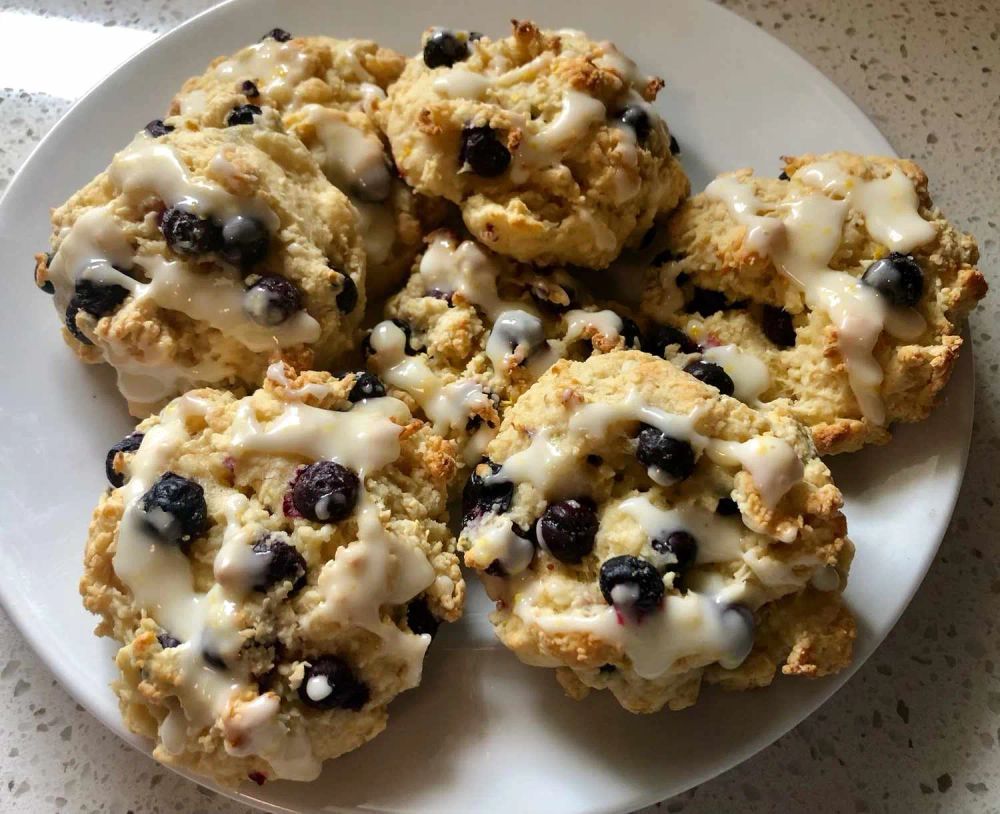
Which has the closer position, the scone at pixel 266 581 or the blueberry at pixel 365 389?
the scone at pixel 266 581

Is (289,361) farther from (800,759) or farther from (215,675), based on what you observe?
(800,759)

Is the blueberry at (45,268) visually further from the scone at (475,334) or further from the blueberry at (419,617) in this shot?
the blueberry at (419,617)

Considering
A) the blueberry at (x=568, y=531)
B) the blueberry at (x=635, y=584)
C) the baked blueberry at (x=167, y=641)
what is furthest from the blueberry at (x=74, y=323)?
the blueberry at (x=635, y=584)

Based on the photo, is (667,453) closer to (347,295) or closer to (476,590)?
(476,590)

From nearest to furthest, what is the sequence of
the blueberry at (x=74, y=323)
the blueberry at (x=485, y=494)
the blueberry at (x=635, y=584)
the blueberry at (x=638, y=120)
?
the blueberry at (x=635, y=584), the blueberry at (x=485, y=494), the blueberry at (x=74, y=323), the blueberry at (x=638, y=120)

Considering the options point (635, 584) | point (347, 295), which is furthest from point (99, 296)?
point (635, 584)

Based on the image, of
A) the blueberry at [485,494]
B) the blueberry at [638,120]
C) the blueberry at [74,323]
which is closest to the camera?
the blueberry at [485,494]

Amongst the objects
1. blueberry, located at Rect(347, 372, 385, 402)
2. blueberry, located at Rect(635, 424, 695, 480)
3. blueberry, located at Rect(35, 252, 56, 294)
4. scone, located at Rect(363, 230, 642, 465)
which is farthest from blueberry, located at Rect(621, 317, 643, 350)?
blueberry, located at Rect(35, 252, 56, 294)

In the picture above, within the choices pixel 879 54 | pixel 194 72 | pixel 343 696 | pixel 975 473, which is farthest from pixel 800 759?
pixel 194 72

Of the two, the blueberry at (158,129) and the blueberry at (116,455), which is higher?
the blueberry at (158,129)
